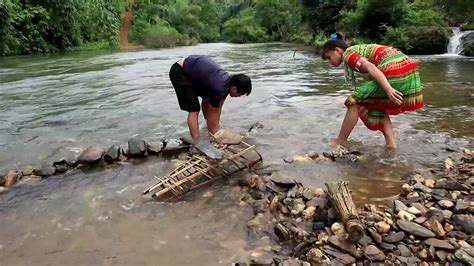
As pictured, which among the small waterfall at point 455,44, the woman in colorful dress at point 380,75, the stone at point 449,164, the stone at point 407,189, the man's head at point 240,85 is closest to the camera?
the stone at point 407,189

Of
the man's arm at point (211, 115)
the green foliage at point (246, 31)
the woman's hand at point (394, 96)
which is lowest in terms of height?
the green foliage at point (246, 31)

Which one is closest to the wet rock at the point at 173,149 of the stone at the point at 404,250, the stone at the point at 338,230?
the stone at the point at 338,230

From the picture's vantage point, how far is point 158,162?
16.4 ft

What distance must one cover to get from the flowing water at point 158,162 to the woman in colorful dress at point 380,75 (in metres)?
0.59

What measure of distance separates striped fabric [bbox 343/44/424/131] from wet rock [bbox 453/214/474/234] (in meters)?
1.75

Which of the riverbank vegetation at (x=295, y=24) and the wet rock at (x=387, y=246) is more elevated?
the riverbank vegetation at (x=295, y=24)

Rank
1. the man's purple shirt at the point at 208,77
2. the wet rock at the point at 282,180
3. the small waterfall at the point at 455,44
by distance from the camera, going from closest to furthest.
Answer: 1. the wet rock at the point at 282,180
2. the man's purple shirt at the point at 208,77
3. the small waterfall at the point at 455,44

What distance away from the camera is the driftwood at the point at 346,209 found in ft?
9.38

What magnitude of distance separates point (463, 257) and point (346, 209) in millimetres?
793

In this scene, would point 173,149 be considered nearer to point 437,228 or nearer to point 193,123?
point 193,123

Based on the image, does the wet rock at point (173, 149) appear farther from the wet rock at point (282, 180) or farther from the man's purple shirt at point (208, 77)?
the wet rock at point (282, 180)

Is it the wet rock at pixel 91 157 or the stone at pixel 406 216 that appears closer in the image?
the stone at pixel 406 216

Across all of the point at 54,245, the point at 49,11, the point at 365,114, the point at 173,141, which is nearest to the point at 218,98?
the point at 173,141

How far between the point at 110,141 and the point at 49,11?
23560 millimetres
